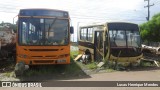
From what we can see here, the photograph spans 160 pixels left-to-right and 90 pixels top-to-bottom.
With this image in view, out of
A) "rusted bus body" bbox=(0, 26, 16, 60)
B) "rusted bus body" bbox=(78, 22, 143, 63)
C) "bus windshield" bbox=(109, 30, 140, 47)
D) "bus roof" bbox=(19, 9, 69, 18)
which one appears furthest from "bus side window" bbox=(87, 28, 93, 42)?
"bus roof" bbox=(19, 9, 69, 18)

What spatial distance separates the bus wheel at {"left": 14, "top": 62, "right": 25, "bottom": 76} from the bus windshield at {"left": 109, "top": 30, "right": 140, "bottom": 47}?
627 centimetres

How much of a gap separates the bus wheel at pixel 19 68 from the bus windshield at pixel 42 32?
1.25m

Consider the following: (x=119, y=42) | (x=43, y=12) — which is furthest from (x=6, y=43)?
(x=119, y=42)

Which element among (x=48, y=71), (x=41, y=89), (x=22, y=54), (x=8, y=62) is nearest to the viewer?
(x=41, y=89)

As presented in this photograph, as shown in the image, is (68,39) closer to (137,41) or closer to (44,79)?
(44,79)

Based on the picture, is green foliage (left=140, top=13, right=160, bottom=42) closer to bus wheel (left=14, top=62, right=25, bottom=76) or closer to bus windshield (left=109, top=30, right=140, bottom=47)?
bus windshield (left=109, top=30, right=140, bottom=47)

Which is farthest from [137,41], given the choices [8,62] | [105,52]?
[8,62]

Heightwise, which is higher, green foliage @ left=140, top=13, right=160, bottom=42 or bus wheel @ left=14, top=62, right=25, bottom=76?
green foliage @ left=140, top=13, right=160, bottom=42

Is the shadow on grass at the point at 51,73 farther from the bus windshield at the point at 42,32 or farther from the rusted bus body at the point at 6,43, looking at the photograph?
the rusted bus body at the point at 6,43

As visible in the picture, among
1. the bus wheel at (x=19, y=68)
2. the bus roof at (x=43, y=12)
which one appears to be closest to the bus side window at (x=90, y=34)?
the bus roof at (x=43, y=12)

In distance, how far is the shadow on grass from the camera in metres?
14.9

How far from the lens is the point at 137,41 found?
1942 cm

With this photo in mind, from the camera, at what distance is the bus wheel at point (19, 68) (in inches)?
579

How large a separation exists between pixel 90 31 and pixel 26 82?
9.89 meters
